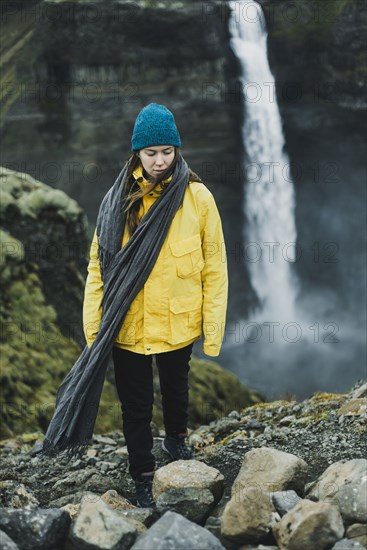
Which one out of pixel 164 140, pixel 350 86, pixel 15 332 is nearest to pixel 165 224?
pixel 164 140

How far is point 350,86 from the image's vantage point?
66.9 feet

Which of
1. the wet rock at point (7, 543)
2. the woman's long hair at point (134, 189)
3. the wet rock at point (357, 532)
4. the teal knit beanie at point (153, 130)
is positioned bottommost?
the wet rock at point (7, 543)

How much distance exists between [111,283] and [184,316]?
0.46m

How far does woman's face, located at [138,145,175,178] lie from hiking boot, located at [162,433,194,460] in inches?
71.4

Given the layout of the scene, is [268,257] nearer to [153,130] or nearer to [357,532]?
[153,130]

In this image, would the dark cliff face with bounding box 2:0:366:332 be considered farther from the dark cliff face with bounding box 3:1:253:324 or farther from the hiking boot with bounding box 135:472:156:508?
the hiking boot with bounding box 135:472:156:508

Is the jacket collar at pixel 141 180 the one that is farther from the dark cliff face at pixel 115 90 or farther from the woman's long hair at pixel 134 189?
the dark cliff face at pixel 115 90

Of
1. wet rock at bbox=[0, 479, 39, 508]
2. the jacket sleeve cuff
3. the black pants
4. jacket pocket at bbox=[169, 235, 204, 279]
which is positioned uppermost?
jacket pocket at bbox=[169, 235, 204, 279]

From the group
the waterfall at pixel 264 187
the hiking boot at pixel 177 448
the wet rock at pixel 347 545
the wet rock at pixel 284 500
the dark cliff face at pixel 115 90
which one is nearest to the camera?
the wet rock at pixel 347 545

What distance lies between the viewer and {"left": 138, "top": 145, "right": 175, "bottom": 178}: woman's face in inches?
161

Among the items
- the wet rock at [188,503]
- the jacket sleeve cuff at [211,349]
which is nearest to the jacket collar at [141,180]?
the jacket sleeve cuff at [211,349]

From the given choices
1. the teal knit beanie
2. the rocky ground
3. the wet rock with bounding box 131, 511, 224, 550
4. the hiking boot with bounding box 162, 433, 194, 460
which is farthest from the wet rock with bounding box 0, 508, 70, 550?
the teal knit beanie

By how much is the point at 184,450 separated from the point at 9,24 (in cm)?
1642

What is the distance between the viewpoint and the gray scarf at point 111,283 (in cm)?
412
